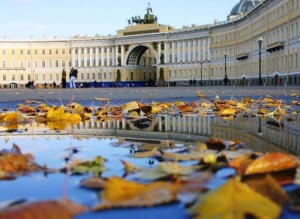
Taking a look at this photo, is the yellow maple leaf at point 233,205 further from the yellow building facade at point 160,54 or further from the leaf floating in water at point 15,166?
the yellow building facade at point 160,54

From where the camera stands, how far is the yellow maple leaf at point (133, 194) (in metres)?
1.28

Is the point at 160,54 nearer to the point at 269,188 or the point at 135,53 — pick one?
the point at 135,53

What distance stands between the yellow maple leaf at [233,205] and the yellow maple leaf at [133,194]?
0.13 m

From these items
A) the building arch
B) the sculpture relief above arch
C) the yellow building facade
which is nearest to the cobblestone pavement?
the yellow building facade

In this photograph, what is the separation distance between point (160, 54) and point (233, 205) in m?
96.8

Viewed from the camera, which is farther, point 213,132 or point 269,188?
point 213,132

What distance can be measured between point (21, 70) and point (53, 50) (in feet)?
25.3

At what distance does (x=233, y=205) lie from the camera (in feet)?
3.64

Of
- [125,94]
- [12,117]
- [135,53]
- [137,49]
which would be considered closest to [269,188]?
[12,117]

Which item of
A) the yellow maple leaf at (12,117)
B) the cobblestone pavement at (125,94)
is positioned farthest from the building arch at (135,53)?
the yellow maple leaf at (12,117)

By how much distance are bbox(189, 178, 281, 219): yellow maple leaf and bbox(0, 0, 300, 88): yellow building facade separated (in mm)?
53779

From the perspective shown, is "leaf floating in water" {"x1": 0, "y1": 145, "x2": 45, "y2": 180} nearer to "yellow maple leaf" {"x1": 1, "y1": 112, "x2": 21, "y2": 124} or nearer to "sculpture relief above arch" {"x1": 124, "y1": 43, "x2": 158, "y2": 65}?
"yellow maple leaf" {"x1": 1, "y1": 112, "x2": 21, "y2": 124}

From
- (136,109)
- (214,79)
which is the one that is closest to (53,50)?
(214,79)

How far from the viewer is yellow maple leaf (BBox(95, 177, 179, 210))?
1.28 metres
